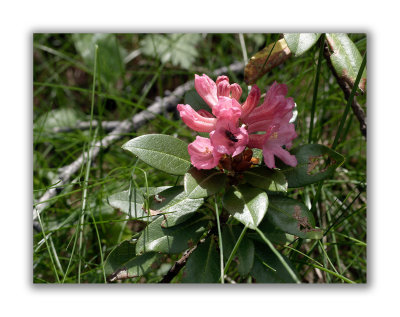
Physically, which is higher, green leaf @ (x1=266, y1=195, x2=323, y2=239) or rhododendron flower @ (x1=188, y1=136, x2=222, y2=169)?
rhododendron flower @ (x1=188, y1=136, x2=222, y2=169)

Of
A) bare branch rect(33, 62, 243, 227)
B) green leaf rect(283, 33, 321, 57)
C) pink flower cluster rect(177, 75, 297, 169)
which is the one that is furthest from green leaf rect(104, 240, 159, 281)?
green leaf rect(283, 33, 321, 57)

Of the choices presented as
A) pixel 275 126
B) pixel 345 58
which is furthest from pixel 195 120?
pixel 345 58

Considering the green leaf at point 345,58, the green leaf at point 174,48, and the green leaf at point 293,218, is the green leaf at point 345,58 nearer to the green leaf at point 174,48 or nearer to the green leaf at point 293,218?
the green leaf at point 293,218

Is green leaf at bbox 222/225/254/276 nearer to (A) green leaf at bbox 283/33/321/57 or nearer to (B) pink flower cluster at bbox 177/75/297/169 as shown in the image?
(B) pink flower cluster at bbox 177/75/297/169

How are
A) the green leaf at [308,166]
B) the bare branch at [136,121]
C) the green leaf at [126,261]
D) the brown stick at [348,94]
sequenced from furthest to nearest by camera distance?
1. the bare branch at [136,121]
2. the brown stick at [348,94]
3. the green leaf at [126,261]
4. the green leaf at [308,166]

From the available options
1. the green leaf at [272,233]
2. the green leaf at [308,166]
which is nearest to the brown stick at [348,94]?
the green leaf at [308,166]

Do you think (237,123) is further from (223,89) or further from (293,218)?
(293,218)
